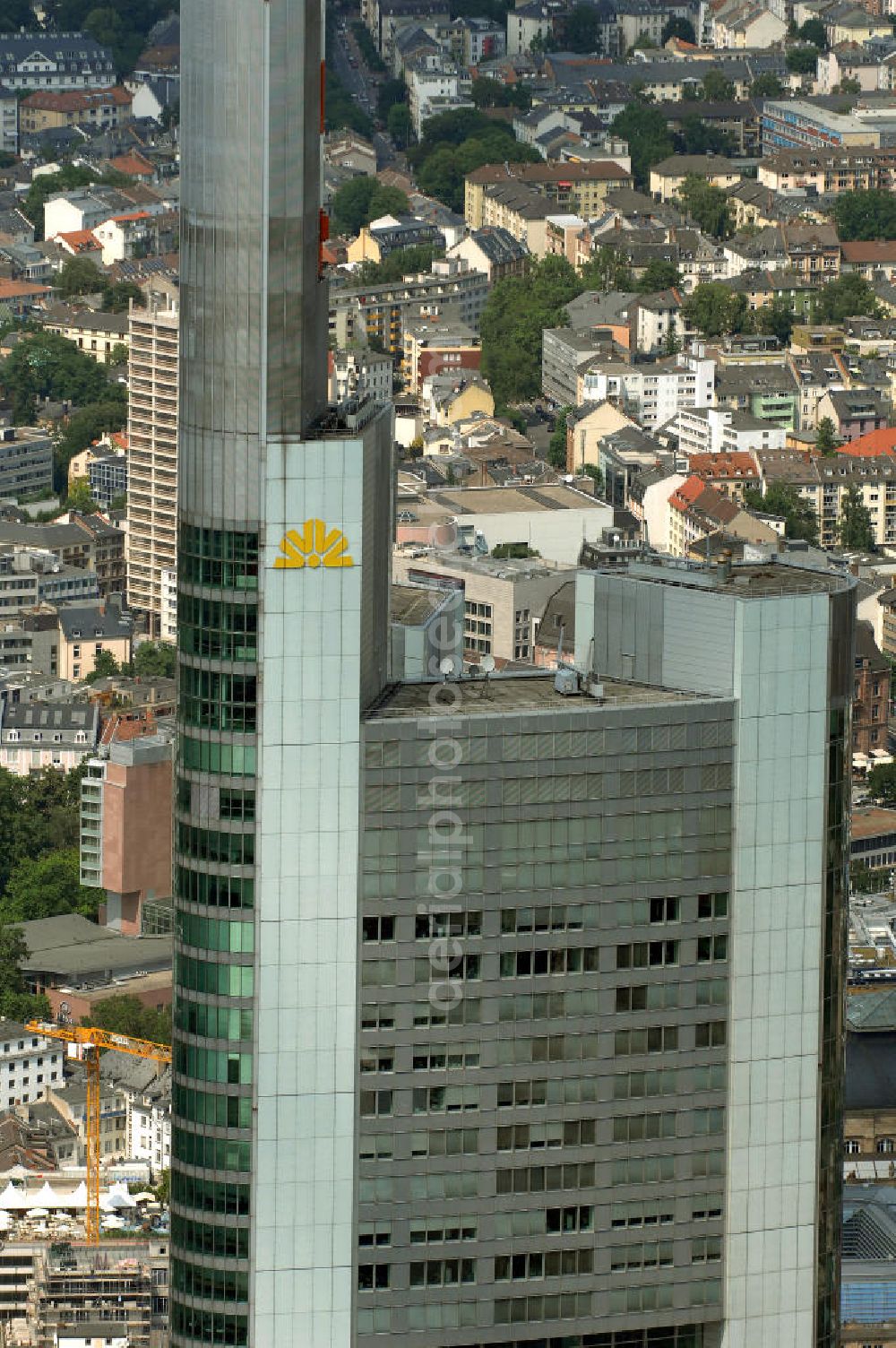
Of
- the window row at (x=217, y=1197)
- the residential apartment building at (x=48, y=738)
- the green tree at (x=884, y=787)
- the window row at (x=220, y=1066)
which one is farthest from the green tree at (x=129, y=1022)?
the window row at (x=220, y=1066)

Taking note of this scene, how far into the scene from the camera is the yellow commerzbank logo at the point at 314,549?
60.6 metres

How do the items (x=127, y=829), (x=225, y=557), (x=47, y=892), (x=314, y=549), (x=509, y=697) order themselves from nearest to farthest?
(x=314, y=549) → (x=225, y=557) → (x=509, y=697) → (x=127, y=829) → (x=47, y=892)

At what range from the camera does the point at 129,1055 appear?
13462 centimetres

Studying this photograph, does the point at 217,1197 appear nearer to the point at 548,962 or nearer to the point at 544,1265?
the point at 544,1265

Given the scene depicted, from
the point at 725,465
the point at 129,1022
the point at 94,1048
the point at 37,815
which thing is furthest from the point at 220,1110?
the point at 725,465

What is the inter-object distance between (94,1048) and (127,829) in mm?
15481

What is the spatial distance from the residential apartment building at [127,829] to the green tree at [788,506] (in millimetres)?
45083

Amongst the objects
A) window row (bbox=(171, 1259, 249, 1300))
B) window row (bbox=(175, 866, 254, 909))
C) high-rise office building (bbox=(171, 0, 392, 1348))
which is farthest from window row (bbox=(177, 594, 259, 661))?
window row (bbox=(171, 1259, 249, 1300))

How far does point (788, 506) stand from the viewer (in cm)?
18888

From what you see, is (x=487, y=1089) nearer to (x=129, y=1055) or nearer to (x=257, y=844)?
(x=257, y=844)

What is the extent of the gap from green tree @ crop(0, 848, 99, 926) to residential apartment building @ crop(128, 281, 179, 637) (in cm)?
3338

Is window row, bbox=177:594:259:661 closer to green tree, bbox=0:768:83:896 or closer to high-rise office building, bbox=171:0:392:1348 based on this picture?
high-rise office building, bbox=171:0:392:1348

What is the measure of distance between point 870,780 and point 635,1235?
97.9m

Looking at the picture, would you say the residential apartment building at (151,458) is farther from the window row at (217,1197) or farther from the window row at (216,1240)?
the window row at (217,1197)
